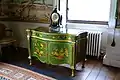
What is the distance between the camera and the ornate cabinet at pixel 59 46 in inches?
133

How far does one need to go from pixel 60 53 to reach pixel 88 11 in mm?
1455

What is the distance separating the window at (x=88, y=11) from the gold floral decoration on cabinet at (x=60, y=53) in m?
1.24

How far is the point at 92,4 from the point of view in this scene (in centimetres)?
433

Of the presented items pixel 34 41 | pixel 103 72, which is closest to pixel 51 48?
pixel 34 41

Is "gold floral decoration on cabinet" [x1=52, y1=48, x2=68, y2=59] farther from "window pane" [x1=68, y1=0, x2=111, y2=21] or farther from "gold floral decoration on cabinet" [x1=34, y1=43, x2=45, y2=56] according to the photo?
"window pane" [x1=68, y1=0, x2=111, y2=21]

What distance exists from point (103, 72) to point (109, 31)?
92 cm

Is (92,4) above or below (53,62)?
above

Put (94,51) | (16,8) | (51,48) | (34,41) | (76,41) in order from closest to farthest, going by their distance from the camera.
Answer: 1. (76,41)
2. (51,48)
3. (34,41)
4. (94,51)
5. (16,8)

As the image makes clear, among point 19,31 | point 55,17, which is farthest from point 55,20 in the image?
point 19,31

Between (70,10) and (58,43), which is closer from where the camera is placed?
(58,43)

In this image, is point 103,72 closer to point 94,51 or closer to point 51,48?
point 94,51

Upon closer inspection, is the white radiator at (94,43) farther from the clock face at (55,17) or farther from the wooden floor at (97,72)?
the clock face at (55,17)

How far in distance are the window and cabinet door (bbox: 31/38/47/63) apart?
1183 millimetres

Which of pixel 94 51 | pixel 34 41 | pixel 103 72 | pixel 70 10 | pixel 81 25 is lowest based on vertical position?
pixel 103 72
